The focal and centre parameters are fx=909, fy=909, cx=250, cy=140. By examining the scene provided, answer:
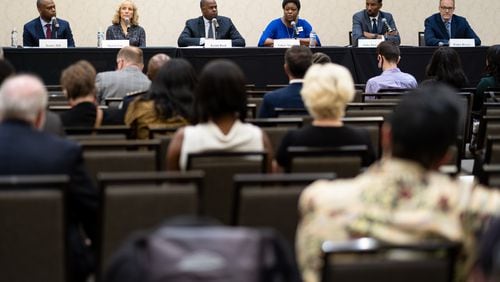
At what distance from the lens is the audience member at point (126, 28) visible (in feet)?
31.7

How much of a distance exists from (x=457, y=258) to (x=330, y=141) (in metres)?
1.46

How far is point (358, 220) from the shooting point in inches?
91.3

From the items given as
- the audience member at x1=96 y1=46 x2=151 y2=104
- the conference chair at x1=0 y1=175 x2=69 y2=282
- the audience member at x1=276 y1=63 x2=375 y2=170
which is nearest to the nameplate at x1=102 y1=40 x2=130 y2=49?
the audience member at x1=96 y1=46 x2=151 y2=104

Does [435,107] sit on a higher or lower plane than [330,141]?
higher

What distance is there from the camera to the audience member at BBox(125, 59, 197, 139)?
4824mm

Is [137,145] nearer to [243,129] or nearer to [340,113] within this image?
[243,129]

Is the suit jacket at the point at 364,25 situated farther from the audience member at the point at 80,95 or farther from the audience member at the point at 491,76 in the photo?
the audience member at the point at 80,95

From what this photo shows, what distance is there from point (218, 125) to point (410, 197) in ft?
5.47

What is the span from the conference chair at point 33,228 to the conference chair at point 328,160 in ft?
3.05

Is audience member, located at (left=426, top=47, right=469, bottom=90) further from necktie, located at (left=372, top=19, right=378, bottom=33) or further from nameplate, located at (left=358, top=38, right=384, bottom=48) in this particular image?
necktie, located at (left=372, top=19, right=378, bottom=33)

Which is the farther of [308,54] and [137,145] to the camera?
[308,54]

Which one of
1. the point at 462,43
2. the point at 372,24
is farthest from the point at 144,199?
the point at 372,24

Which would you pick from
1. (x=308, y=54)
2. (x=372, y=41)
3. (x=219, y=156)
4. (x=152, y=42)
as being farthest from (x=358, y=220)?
(x=152, y=42)

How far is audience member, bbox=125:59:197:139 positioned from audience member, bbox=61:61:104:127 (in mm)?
237
